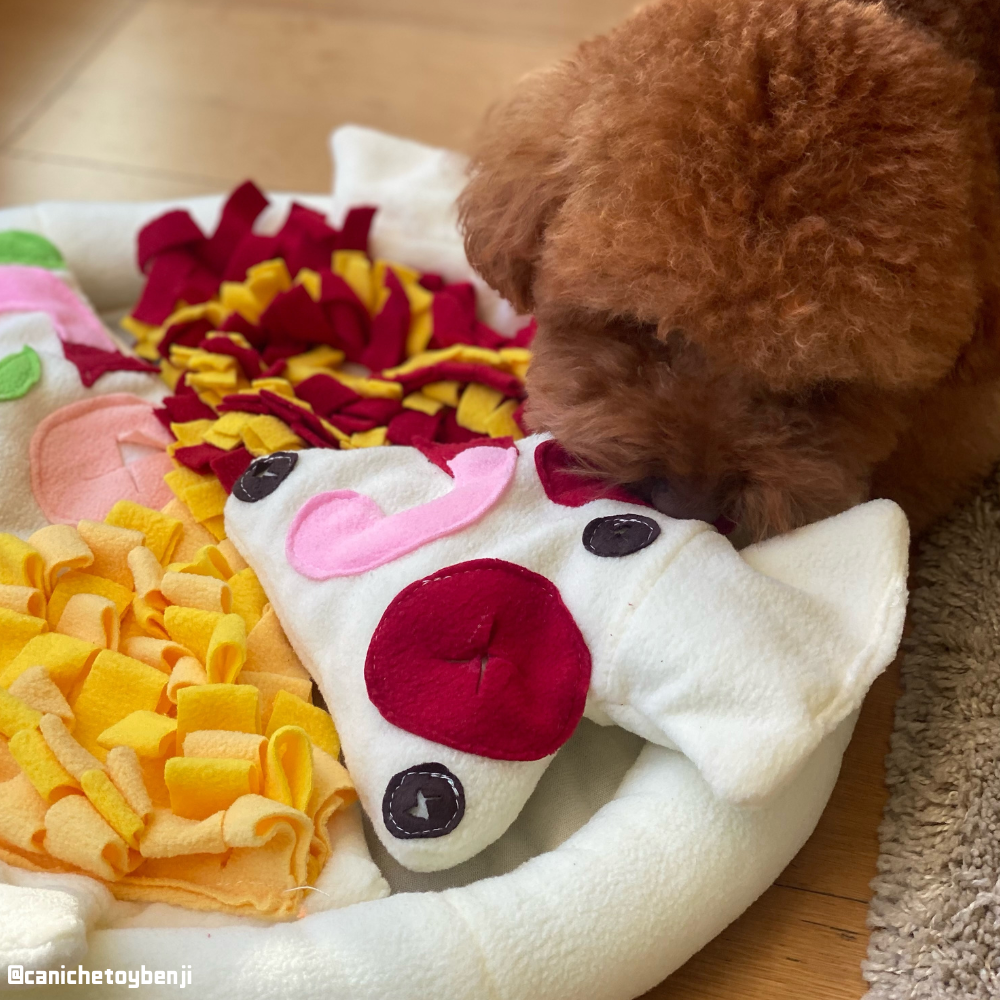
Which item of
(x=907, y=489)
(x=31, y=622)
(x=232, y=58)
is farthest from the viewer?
(x=232, y=58)

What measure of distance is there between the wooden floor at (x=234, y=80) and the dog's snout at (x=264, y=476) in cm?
104

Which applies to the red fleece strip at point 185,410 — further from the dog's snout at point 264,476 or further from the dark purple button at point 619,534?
the dark purple button at point 619,534

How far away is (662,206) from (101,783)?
1.98 feet

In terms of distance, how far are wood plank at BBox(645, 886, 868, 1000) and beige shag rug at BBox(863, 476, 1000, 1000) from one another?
22 mm

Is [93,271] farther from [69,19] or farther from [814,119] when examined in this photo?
[69,19]

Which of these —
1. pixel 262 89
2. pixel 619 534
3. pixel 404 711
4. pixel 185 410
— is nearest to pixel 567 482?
pixel 619 534

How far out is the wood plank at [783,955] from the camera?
86 centimetres

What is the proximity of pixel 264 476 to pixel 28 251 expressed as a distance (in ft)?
1.93

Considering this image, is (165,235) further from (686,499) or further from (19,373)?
(686,499)

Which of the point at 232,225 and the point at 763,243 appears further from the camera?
the point at 232,225

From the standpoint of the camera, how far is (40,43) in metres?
2.20

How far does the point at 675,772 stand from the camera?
0.84 meters

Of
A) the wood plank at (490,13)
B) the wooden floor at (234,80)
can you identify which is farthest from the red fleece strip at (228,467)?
the wood plank at (490,13)

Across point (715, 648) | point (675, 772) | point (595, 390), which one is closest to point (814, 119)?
point (595, 390)
